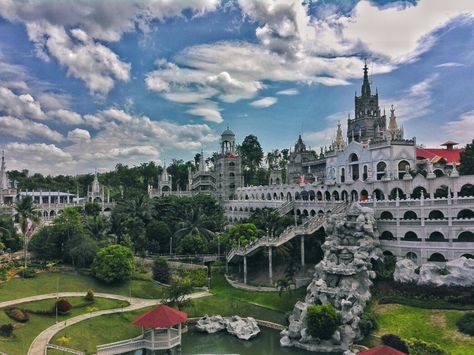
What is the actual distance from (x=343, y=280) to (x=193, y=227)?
2583 cm

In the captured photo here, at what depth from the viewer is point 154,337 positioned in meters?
33.4

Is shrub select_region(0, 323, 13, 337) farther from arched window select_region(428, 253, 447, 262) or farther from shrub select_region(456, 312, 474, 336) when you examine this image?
arched window select_region(428, 253, 447, 262)

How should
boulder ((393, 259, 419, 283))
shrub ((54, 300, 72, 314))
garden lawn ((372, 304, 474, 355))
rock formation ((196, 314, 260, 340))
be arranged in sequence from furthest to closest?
boulder ((393, 259, 419, 283)), rock formation ((196, 314, 260, 340)), shrub ((54, 300, 72, 314)), garden lawn ((372, 304, 474, 355))

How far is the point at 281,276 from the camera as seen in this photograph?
160ft

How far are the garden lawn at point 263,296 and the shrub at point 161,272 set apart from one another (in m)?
5.28

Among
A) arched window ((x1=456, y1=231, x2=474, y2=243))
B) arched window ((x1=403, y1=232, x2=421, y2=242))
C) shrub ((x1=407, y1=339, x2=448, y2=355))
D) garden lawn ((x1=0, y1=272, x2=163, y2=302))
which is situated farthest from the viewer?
arched window ((x1=403, y1=232, x2=421, y2=242))

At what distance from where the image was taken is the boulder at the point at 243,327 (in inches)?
1492

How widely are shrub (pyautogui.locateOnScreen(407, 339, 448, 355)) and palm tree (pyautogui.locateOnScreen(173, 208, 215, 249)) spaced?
113 feet

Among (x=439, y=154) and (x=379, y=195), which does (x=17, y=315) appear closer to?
(x=379, y=195)

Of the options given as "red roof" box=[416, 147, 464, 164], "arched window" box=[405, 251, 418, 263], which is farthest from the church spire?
"arched window" box=[405, 251, 418, 263]

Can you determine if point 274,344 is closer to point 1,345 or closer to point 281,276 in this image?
point 281,276

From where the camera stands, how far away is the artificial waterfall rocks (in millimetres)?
34750

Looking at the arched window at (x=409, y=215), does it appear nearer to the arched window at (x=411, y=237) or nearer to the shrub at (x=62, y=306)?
the arched window at (x=411, y=237)

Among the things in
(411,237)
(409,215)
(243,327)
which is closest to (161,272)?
(243,327)
